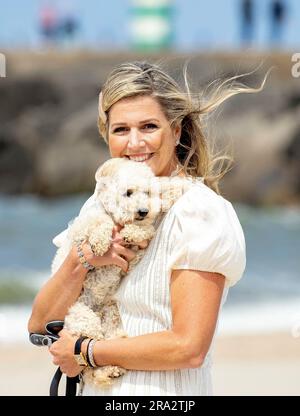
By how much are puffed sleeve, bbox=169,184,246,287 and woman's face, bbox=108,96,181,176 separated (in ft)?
0.66

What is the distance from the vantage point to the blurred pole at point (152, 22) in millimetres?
46062

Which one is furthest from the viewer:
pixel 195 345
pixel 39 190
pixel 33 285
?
pixel 39 190

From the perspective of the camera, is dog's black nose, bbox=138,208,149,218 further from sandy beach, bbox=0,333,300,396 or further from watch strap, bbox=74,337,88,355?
sandy beach, bbox=0,333,300,396

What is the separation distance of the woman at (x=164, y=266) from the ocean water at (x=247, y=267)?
8172 mm

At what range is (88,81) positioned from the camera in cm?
3300

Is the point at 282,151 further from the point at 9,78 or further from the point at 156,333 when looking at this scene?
the point at 156,333

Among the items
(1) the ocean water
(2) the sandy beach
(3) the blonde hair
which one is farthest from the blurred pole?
(3) the blonde hair

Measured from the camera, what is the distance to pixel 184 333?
2.74m

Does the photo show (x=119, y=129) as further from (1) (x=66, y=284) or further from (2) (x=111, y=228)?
(1) (x=66, y=284)

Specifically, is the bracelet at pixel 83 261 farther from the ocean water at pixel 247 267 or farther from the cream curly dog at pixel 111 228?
the ocean water at pixel 247 267

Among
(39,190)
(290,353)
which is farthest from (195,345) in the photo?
(39,190)

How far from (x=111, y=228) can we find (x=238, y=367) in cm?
676

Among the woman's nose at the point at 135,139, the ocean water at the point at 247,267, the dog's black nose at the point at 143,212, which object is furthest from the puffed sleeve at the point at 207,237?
the ocean water at the point at 247,267

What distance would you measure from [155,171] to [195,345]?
23.6 inches
